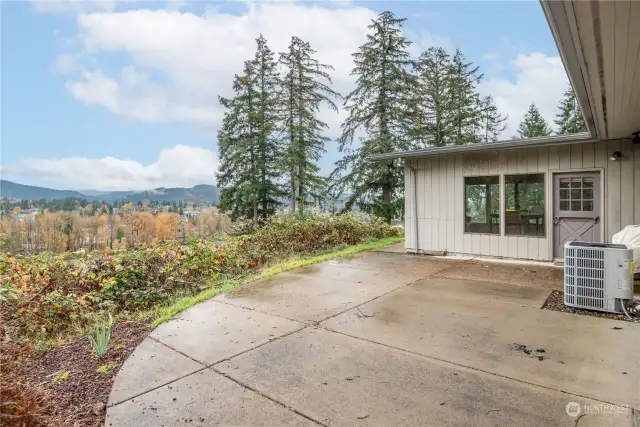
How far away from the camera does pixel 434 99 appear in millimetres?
18766

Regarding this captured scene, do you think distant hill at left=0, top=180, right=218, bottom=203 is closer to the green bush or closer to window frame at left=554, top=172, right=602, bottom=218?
the green bush

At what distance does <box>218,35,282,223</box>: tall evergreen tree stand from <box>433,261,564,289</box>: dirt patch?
14.3 meters

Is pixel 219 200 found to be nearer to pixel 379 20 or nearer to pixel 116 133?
pixel 116 133

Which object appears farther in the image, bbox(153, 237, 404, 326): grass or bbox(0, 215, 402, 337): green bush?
bbox(153, 237, 404, 326): grass

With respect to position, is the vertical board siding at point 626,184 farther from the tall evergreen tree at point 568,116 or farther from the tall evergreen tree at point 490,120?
the tall evergreen tree at point 568,116

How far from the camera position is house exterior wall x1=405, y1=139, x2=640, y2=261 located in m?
6.43

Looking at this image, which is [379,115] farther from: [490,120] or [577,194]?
[577,194]

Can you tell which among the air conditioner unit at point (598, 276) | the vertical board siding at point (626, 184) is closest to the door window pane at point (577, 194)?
the vertical board siding at point (626, 184)

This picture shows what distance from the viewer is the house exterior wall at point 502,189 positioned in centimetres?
643

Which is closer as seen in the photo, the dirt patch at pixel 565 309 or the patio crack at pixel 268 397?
the patio crack at pixel 268 397

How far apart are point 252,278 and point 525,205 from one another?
18.6 feet

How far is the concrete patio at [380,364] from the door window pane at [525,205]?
2781 mm

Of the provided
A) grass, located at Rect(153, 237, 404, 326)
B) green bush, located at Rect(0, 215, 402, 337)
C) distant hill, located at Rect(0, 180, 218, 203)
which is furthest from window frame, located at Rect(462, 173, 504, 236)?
distant hill, located at Rect(0, 180, 218, 203)

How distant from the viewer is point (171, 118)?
2119 cm
